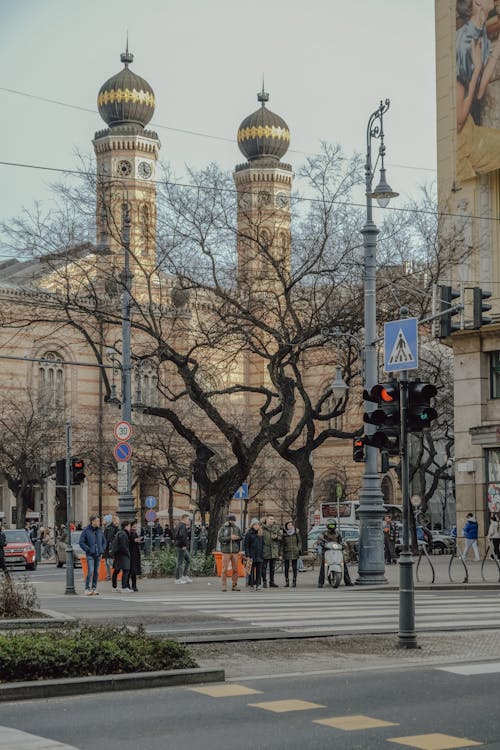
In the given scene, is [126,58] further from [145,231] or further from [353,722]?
[353,722]

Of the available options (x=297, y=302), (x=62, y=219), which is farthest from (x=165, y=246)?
(x=297, y=302)

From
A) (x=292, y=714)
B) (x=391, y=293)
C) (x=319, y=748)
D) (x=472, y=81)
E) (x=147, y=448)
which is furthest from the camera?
(x=147, y=448)

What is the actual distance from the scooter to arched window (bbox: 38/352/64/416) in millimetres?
36751

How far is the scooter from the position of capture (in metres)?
26.9

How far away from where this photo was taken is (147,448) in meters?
62.3

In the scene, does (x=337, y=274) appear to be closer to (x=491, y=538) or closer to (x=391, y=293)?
(x=391, y=293)

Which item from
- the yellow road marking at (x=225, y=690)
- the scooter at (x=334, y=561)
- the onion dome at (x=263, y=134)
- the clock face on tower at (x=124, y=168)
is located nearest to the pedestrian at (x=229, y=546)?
the scooter at (x=334, y=561)

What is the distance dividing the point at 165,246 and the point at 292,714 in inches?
858

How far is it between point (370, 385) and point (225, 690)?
52.2ft

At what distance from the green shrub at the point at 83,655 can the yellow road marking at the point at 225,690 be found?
599mm

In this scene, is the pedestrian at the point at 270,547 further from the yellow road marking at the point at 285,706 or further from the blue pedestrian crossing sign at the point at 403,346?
the yellow road marking at the point at 285,706

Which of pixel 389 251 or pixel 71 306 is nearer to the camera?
pixel 71 306

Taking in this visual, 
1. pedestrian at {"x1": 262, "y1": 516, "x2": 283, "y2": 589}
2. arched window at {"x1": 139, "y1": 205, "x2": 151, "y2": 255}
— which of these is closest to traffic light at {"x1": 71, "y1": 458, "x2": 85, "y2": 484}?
pedestrian at {"x1": 262, "y1": 516, "x2": 283, "y2": 589}

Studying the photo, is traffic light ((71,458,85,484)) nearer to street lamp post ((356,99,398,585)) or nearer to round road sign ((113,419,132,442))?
round road sign ((113,419,132,442))
